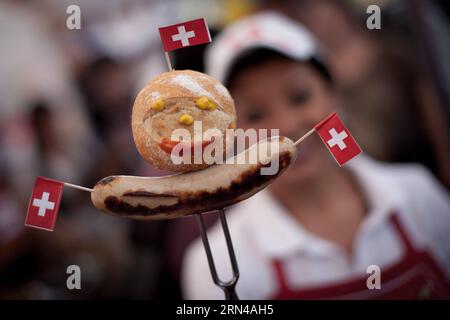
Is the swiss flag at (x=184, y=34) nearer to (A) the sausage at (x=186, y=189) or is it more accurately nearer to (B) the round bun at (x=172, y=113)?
(B) the round bun at (x=172, y=113)

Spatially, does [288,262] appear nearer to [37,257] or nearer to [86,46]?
[37,257]

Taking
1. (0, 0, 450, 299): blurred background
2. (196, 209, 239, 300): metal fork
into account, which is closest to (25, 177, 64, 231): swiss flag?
(196, 209, 239, 300): metal fork

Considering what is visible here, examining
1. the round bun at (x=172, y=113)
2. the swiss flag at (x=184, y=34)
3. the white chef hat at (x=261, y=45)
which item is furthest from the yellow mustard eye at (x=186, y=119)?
the white chef hat at (x=261, y=45)

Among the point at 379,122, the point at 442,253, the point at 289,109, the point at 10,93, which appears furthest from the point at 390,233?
the point at 10,93

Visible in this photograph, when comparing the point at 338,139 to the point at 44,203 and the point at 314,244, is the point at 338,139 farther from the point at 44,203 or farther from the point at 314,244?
the point at 314,244

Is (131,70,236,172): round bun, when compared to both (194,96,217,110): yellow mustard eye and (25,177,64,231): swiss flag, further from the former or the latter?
(25,177,64,231): swiss flag

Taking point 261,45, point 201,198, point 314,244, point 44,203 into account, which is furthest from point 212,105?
point 314,244
